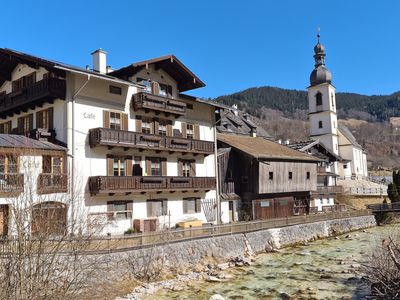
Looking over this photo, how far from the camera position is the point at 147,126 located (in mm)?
31703

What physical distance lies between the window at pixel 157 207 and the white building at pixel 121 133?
75 millimetres

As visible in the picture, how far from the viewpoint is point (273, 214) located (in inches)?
1580

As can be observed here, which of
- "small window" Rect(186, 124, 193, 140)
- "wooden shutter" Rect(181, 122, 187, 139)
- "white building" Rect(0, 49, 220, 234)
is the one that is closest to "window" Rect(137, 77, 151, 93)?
"white building" Rect(0, 49, 220, 234)

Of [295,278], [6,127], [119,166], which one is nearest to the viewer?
[295,278]

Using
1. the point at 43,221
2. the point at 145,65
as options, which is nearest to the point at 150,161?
the point at 145,65

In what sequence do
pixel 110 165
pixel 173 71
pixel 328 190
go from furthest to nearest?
1. pixel 328 190
2. pixel 173 71
3. pixel 110 165

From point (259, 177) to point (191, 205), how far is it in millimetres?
7404

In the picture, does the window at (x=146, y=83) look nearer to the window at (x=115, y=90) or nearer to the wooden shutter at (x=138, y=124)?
the window at (x=115, y=90)

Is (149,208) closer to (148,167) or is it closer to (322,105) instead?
(148,167)

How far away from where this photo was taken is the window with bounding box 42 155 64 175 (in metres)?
24.4

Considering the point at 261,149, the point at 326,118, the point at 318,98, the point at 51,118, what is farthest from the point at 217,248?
the point at 318,98

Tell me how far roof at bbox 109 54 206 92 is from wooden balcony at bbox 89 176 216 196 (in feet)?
25.7

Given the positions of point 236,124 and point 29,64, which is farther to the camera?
point 236,124

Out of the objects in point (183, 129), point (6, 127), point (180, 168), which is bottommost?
point (180, 168)
